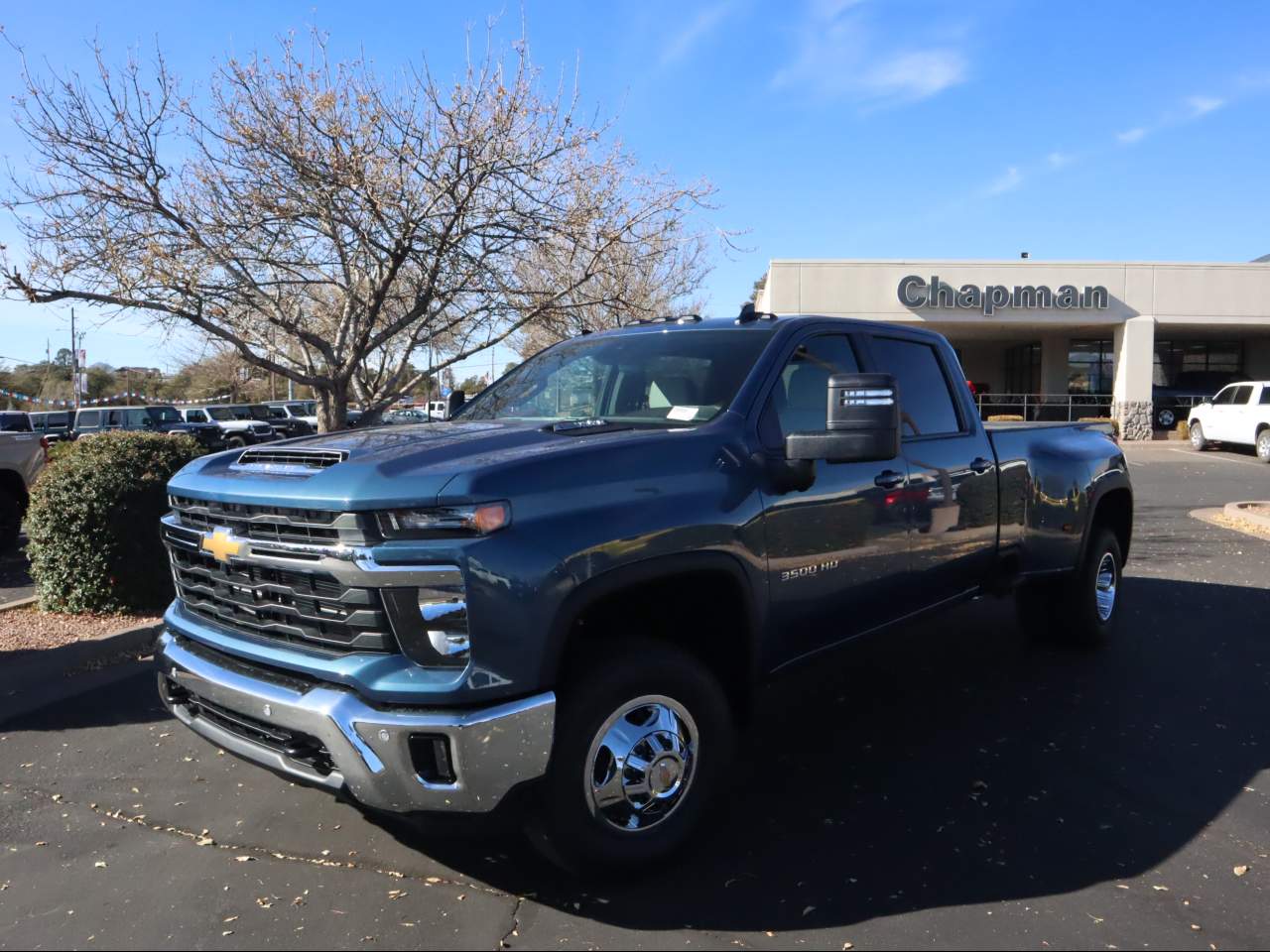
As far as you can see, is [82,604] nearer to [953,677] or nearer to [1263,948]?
[953,677]

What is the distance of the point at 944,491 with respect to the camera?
4.46 metres

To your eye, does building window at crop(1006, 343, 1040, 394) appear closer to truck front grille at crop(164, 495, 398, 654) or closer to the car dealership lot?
the car dealership lot

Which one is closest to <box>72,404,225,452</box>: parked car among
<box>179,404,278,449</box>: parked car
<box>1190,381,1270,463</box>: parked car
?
<box>179,404,278,449</box>: parked car

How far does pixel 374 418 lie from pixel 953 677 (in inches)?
297

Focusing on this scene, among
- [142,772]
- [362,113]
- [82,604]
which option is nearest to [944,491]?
[142,772]

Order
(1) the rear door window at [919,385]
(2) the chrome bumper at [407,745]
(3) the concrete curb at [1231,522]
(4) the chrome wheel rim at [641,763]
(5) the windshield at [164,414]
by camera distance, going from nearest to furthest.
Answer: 1. (2) the chrome bumper at [407,745]
2. (4) the chrome wheel rim at [641,763]
3. (1) the rear door window at [919,385]
4. (3) the concrete curb at [1231,522]
5. (5) the windshield at [164,414]

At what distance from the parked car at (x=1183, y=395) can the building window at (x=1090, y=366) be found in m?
1.65

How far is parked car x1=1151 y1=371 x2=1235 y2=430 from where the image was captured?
31750 mm

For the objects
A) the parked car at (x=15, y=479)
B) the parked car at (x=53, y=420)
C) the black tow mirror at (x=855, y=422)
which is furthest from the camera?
the parked car at (x=53, y=420)

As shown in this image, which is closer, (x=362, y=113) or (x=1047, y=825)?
(x=1047, y=825)

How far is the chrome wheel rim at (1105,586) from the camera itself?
596 cm

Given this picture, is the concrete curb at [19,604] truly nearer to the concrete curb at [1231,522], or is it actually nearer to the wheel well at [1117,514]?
the wheel well at [1117,514]

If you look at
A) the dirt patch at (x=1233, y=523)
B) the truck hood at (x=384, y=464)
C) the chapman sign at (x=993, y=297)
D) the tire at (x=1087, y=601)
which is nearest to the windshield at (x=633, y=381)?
the truck hood at (x=384, y=464)

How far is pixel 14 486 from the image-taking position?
980 cm
